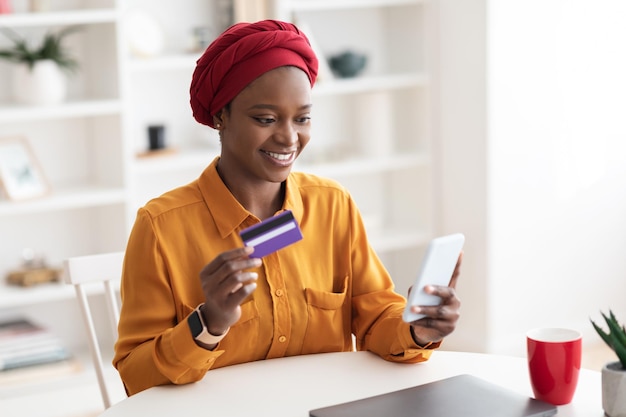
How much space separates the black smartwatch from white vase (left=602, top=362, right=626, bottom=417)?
0.60m

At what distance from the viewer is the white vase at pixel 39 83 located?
3430 millimetres

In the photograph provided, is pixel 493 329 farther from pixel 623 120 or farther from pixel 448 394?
pixel 448 394

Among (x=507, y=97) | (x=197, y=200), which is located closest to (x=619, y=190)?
(x=507, y=97)

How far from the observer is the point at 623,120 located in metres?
4.13

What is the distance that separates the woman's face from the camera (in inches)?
70.9

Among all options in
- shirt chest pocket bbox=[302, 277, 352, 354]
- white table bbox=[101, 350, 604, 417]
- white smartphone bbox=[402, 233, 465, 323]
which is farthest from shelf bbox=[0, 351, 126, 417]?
white smartphone bbox=[402, 233, 465, 323]

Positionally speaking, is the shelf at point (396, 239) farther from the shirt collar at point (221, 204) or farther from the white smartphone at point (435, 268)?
the white smartphone at point (435, 268)

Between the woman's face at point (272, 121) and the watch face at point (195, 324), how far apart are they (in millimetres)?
322

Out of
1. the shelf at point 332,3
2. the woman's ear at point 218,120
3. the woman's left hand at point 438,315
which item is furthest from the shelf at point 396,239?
the woman's left hand at point 438,315

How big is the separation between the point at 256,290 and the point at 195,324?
0.77 ft

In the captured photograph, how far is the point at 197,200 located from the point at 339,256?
31 centimetres

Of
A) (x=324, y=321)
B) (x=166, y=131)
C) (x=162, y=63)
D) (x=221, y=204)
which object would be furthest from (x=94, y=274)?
(x=166, y=131)

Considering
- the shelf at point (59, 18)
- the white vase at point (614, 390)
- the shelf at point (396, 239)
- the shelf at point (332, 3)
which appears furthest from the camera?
the shelf at point (396, 239)

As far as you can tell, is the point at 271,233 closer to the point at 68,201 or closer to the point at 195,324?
the point at 195,324
